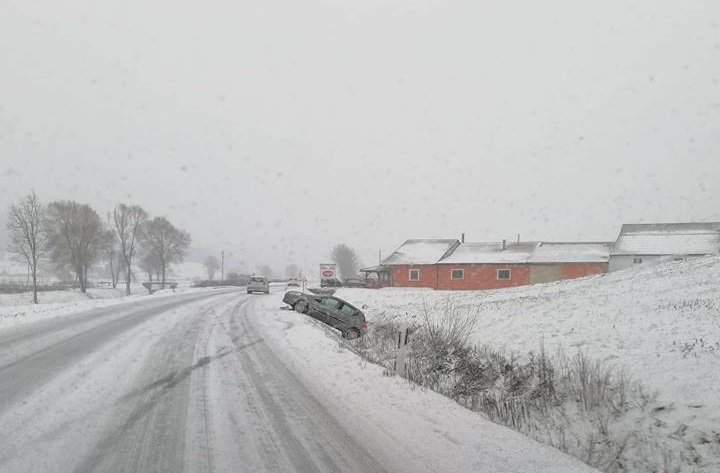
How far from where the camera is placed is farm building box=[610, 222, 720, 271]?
45.6 meters

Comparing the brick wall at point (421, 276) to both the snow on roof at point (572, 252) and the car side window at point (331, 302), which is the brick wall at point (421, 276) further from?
the car side window at point (331, 302)

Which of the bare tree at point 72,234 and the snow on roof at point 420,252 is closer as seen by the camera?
the snow on roof at point 420,252

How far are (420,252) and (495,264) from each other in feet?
28.1

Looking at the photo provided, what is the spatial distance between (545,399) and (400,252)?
47.1 metres

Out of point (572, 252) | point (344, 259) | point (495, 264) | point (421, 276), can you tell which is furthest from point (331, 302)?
point (344, 259)

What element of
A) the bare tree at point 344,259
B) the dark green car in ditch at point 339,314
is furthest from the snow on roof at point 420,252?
the bare tree at point 344,259

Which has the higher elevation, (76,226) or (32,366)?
(76,226)

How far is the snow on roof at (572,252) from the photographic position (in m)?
48.7

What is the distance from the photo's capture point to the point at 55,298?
50.2 meters

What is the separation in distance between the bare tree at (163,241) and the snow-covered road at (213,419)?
7217 centimetres

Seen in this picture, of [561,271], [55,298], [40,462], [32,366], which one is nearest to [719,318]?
[40,462]

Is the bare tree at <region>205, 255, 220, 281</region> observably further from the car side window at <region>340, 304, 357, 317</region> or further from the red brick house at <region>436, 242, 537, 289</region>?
the car side window at <region>340, 304, 357, 317</region>

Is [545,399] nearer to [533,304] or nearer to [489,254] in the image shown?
[533,304]

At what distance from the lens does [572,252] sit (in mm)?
50844
